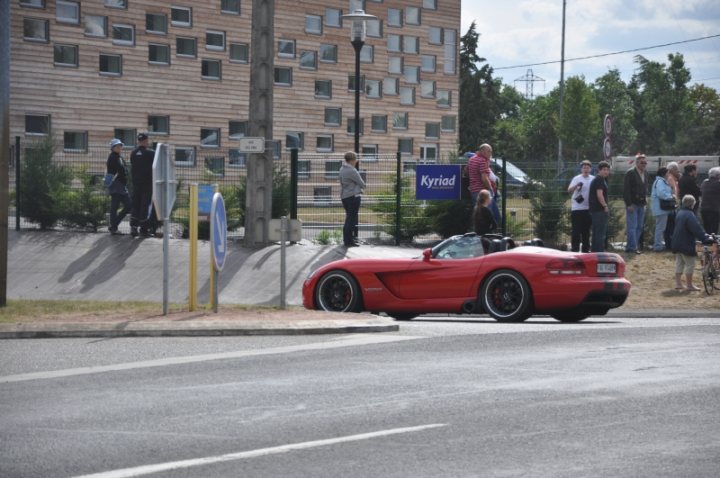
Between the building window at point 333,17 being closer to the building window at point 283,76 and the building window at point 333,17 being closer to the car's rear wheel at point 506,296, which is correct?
the building window at point 283,76

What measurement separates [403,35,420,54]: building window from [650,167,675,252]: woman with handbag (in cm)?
4595

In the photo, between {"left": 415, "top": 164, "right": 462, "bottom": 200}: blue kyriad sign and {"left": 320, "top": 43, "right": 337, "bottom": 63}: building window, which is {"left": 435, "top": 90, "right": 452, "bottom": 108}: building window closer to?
{"left": 320, "top": 43, "right": 337, "bottom": 63}: building window

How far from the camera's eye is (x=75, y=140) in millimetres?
54500

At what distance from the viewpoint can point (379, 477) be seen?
21.6ft

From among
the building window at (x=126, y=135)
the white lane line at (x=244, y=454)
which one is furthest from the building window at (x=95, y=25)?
the white lane line at (x=244, y=454)

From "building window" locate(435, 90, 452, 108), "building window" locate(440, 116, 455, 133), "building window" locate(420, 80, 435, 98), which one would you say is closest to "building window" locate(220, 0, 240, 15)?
"building window" locate(420, 80, 435, 98)

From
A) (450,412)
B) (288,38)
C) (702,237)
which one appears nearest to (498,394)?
(450,412)

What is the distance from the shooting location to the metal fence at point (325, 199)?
84.3ft

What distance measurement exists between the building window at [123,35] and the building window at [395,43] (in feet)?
56.7

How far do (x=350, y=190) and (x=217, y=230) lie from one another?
26.7 feet

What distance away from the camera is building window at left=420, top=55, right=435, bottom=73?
7106 cm

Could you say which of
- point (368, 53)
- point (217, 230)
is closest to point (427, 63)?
point (368, 53)

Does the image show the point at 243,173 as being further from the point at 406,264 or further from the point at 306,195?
the point at 406,264

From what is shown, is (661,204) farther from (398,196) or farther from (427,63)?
(427,63)
